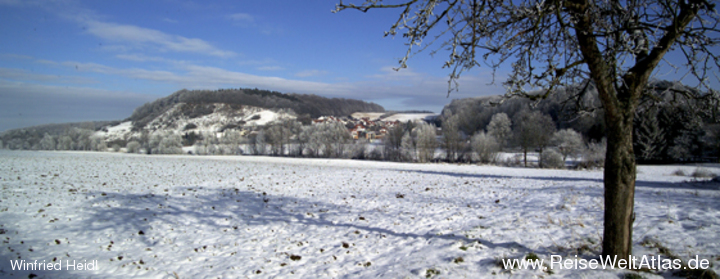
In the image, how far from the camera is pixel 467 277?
4551 millimetres

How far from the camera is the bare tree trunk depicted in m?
3.98

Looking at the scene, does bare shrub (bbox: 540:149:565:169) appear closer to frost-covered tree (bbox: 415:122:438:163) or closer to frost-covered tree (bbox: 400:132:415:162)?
frost-covered tree (bbox: 415:122:438:163)

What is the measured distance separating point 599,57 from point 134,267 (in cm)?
813

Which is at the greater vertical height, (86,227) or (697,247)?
(697,247)

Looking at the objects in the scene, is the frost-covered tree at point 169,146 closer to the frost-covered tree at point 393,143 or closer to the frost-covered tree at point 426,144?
the frost-covered tree at point 393,143

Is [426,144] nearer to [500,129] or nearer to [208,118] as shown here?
[500,129]

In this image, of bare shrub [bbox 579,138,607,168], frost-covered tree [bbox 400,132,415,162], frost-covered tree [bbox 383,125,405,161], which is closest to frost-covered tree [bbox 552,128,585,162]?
bare shrub [bbox 579,138,607,168]

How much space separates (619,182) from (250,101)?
164 m

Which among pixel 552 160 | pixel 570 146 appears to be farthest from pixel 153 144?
pixel 570 146

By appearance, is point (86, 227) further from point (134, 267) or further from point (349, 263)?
point (349, 263)

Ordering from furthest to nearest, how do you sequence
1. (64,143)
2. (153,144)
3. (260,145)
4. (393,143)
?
(64,143) < (260,145) < (153,144) < (393,143)

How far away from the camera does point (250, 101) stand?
156 metres

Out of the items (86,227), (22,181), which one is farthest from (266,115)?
(86,227)

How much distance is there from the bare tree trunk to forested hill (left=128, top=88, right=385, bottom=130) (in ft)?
450
